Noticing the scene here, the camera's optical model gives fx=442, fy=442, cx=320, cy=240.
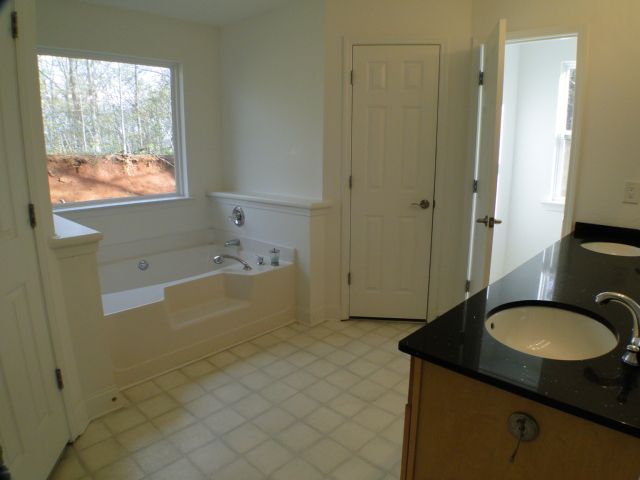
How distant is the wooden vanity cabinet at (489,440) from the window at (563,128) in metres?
3.21

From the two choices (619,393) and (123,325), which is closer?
(619,393)

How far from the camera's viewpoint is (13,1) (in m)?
1.64

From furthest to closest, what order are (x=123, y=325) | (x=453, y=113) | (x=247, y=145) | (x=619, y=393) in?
(x=247, y=145)
(x=453, y=113)
(x=123, y=325)
(x=619, y=393)

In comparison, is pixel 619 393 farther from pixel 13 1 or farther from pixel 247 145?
pixel 247 145

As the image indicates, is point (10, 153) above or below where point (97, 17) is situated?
below

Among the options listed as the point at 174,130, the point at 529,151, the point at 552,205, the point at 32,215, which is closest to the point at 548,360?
the point at 32,215

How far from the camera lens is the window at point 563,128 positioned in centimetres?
367

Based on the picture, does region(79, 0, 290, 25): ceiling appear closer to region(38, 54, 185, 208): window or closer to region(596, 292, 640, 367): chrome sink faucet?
region(38, 54, 185, 208): window

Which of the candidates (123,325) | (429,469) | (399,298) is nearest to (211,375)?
(123,325)

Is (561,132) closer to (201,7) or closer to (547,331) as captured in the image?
(547,331)

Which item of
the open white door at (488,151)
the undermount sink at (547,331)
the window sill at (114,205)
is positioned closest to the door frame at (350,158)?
the open white door at (488,151)

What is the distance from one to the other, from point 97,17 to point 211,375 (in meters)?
2.61

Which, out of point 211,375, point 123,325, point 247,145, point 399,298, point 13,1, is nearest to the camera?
point 13,1

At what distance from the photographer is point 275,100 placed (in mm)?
3396
